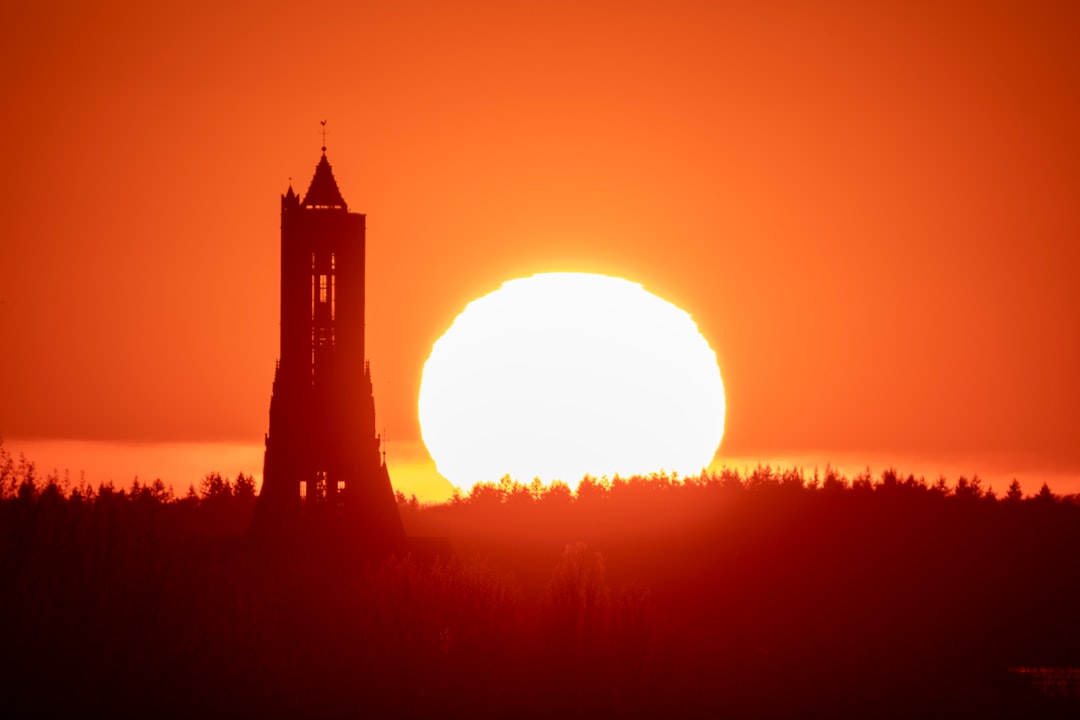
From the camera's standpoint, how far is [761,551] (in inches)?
4013

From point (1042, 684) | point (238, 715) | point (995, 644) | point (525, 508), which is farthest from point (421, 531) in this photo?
point (238, 715)

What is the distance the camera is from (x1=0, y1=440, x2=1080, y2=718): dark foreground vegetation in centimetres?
4781

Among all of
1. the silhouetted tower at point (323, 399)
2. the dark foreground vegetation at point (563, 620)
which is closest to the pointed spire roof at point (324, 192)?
the silhouetted tower at point (323, 399)

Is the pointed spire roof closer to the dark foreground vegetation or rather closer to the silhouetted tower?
the silhouetted tower

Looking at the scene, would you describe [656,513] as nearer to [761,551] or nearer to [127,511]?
[761,551]

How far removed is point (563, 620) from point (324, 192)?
34244mm

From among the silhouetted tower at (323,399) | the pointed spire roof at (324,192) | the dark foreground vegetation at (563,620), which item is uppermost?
the pointed spire roof at (324,192)

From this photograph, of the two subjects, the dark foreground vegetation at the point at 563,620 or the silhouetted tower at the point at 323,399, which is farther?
the silhouetted tower at the point at 323,399

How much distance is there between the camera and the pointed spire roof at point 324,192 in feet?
288

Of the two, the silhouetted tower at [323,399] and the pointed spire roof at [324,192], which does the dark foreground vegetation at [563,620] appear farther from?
the pointed spire roof at [324,192]

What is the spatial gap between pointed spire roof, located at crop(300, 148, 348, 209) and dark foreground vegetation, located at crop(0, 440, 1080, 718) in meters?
16.9

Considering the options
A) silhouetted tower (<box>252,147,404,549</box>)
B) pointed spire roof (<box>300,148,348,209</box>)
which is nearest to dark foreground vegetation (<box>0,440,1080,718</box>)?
silhouetted tower (<box>252,147,404,549</box>)

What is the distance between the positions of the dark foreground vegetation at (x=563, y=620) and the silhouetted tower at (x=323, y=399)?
3.80 m

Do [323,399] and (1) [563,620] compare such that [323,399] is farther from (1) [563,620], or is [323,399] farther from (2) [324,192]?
(1) [563,620]
